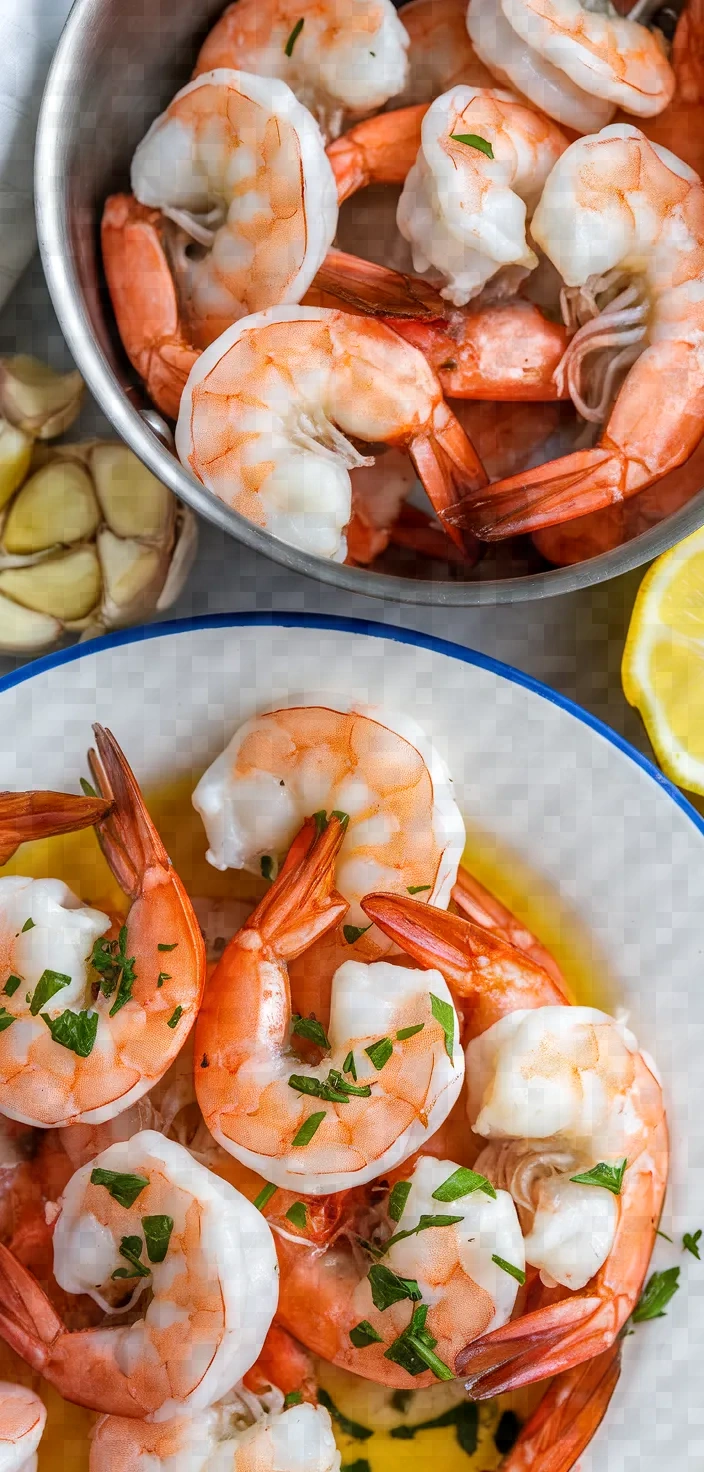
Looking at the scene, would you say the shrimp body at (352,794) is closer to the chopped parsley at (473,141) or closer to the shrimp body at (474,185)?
the shrimp body at (474,185)

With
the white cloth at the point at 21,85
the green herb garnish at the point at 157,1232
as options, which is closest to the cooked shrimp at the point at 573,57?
the white cloth at the point at 21,85

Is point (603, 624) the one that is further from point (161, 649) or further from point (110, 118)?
point (110, 118)

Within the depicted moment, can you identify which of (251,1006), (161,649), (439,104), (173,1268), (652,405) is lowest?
(173,1268)

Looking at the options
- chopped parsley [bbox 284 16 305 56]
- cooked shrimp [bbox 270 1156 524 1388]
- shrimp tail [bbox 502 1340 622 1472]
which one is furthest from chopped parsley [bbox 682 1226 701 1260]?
chopped parsley [bbox 284 16 305 56]

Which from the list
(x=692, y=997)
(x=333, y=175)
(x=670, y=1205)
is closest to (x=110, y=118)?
(x=333, y=175)

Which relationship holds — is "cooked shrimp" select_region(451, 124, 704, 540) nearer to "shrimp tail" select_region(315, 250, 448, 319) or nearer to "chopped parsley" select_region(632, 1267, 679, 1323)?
"shrimp tail" select_region(315, 250, 448, 319)

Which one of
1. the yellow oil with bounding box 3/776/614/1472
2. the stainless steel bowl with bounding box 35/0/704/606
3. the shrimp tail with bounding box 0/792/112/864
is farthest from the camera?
the yellow oil with bounding box 3/776/614/1472
